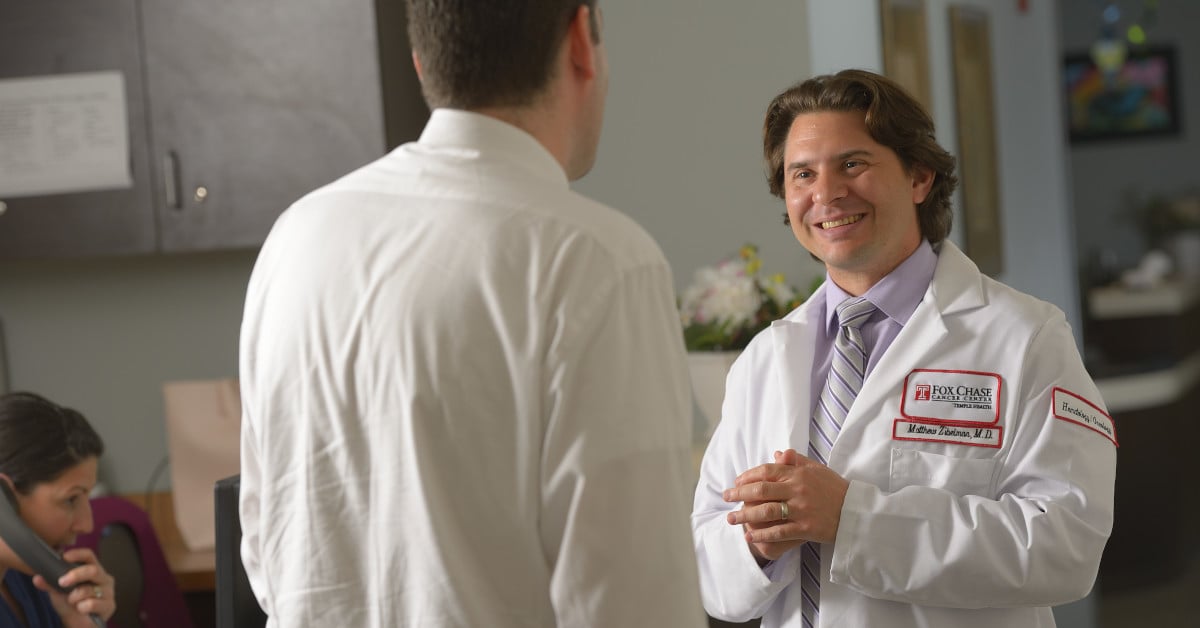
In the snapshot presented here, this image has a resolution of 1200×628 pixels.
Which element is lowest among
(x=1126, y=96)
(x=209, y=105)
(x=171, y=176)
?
(x=171, y=176)

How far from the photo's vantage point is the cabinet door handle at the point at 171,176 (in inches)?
127

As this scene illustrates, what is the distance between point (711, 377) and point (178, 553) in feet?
5.26

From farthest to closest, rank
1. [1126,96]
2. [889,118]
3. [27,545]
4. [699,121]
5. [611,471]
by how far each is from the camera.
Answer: [1126,96] → [699,121] → [27,545] → [889,118] → [611,471]

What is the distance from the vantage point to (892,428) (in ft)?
5.27

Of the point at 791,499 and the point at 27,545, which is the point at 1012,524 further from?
the point at 27,545

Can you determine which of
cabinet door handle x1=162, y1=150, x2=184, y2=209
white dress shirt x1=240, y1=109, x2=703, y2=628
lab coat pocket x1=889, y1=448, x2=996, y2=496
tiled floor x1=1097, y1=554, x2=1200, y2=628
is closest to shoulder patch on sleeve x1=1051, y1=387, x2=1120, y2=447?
lab coat pocket x1=889, y1=448, x2=996, y2=496

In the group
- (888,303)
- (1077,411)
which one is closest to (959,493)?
(1077,411)

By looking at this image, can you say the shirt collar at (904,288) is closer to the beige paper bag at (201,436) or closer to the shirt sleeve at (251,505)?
the shirt sleeve at (251,505)

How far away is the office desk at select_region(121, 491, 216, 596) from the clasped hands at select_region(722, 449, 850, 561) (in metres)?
1.73

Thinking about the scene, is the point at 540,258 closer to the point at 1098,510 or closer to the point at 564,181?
the point at 564,181

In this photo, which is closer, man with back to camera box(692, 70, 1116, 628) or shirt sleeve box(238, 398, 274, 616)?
shirt sleeve box(238, 398, 274, 616)

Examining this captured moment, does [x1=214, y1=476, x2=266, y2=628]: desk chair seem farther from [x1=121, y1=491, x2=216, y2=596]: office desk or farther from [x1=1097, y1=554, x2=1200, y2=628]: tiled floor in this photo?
A: [x1=1097, y1=554, x2=1200, y2=628]: tiled floor

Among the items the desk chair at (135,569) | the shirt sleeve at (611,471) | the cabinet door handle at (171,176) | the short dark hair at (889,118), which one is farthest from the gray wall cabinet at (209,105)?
the shirt sleeve at (611,471)

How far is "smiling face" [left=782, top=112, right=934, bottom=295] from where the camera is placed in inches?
67.2
